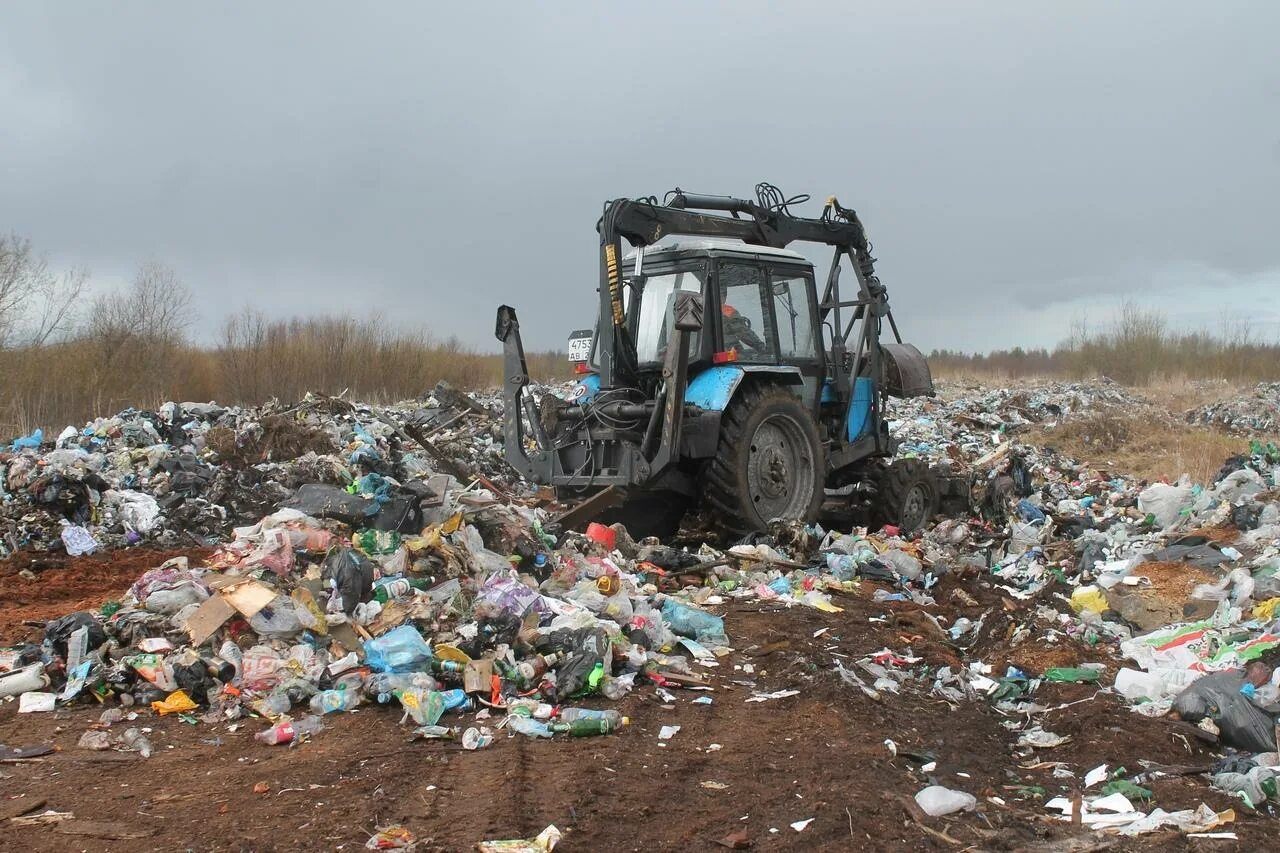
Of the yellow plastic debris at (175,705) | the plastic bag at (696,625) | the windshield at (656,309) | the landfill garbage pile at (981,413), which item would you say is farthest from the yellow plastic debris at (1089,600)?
the landfill garbage pile at (981,413)

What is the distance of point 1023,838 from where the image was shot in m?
3.28

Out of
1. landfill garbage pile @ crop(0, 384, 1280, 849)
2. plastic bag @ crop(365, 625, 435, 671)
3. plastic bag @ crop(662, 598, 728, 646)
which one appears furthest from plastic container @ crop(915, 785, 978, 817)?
plastic bag @ crop(365, 625, 435, 671)

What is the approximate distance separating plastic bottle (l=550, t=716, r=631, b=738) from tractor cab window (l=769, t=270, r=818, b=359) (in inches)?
176

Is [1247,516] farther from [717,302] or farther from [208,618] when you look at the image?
[208,618]

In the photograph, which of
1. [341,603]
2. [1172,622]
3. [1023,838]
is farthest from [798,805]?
[1172,622]

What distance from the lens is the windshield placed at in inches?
301

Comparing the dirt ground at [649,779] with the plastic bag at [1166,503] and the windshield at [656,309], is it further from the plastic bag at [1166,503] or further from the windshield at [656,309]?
the plastic bag at [1166,503]

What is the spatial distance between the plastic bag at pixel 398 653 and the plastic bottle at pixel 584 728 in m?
0.75

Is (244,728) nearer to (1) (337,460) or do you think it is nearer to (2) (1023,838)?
(2) (1023,838)

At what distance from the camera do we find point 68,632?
4703 millimetres

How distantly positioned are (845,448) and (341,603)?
4.94 m

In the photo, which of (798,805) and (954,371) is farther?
(954,371)

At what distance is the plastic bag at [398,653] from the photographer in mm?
4527

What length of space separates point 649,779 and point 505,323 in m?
4.73
